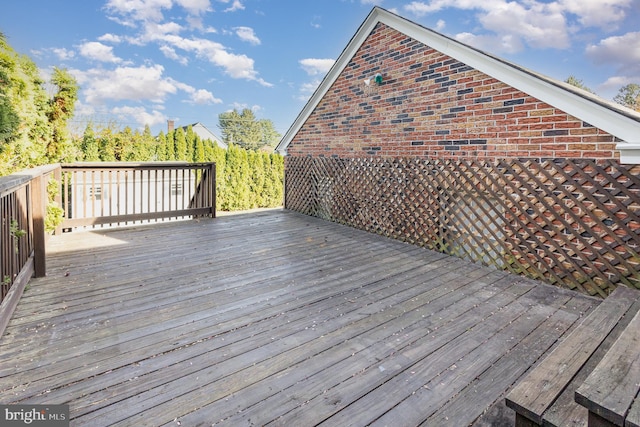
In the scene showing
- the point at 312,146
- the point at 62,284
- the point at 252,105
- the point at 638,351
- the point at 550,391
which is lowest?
the point at 62,284

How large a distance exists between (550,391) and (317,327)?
151cm

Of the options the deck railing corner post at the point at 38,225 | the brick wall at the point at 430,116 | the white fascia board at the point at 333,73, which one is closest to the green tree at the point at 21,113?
the deck railing corner post at the point at 38,225

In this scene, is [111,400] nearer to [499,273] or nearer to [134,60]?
[499,273]

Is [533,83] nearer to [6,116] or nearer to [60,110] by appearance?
[6,116]

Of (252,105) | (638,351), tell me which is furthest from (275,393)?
(252,105)

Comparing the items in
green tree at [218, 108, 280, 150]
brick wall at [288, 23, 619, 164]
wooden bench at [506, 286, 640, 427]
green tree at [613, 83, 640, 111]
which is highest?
green tree at [613, 83, 640, 111]

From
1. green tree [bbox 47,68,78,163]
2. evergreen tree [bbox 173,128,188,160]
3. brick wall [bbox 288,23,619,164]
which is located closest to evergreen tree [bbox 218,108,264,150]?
evergreen tree [bbox 173,128,188,160]

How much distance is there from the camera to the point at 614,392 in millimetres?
1347

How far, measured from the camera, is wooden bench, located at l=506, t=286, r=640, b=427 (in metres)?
1.46

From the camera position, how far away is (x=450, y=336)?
2.55 metres

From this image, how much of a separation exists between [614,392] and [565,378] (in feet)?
1.24

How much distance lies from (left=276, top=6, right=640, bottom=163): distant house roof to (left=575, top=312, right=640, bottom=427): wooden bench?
7.98 feet

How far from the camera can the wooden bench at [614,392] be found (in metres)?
1.24

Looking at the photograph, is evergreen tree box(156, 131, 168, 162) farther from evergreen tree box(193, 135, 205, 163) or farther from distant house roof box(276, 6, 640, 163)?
distant house roof box(276, 6, 640, 163)
